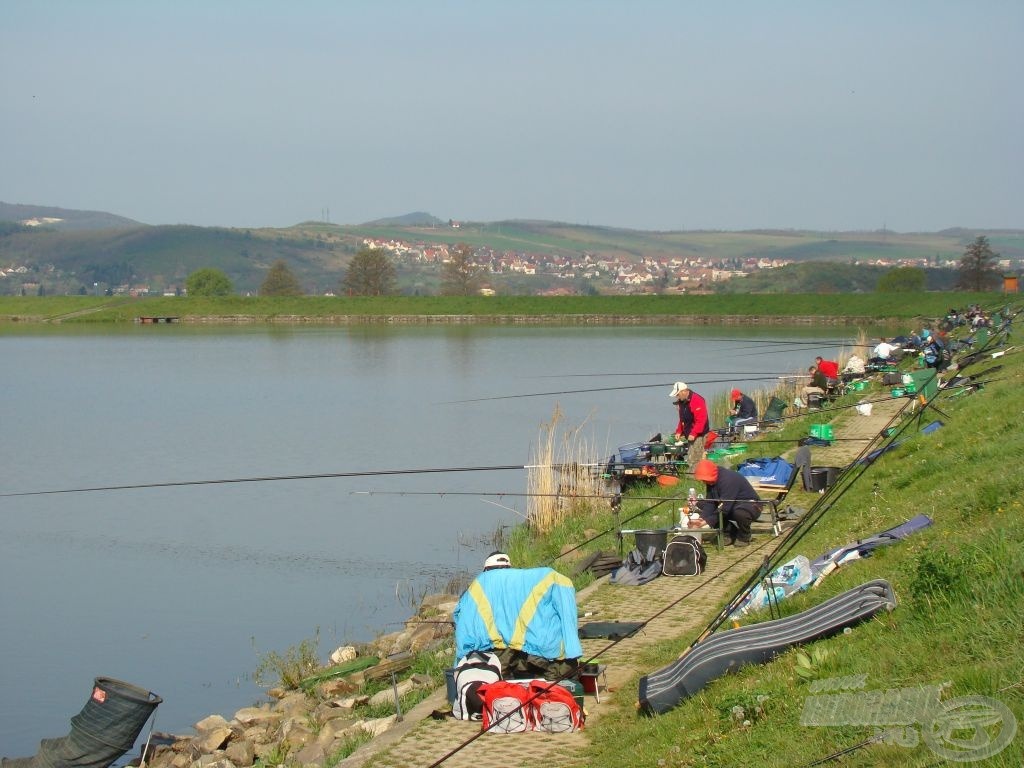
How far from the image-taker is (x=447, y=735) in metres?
7.25

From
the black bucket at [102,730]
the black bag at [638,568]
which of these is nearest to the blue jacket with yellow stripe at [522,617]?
the black bucket at [102,730]

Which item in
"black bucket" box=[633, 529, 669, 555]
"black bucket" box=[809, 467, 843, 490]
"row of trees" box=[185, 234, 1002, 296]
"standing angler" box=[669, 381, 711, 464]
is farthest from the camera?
"row of trees" box=[185, 234, 1002, 296]

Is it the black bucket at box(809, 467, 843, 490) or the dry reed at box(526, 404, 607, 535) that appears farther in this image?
the dry reed at box(526, 404, 607, 535)

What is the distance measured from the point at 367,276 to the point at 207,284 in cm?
1322

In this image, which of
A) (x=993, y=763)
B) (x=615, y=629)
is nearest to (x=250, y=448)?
(x=615, y=629)

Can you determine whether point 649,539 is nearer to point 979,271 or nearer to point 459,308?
point 979,271

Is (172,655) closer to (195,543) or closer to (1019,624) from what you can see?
(195,543)

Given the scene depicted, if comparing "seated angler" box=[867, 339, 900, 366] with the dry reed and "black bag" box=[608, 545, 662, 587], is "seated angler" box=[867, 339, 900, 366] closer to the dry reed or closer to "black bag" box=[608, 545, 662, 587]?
the dry reed

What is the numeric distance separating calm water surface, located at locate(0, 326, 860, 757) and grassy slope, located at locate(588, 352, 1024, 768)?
5.22 m

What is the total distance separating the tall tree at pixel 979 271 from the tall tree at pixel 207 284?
191ft

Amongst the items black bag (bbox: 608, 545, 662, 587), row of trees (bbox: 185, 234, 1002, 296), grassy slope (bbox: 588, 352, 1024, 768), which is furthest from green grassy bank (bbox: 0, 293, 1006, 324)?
grassy slope (bbox: 588, 352, 1024, 768)

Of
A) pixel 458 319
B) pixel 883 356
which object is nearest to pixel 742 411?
pixel 883 356

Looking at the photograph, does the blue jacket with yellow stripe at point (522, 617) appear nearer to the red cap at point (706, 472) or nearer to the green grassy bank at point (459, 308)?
the red cap at point (706, 472)

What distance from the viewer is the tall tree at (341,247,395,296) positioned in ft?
361
